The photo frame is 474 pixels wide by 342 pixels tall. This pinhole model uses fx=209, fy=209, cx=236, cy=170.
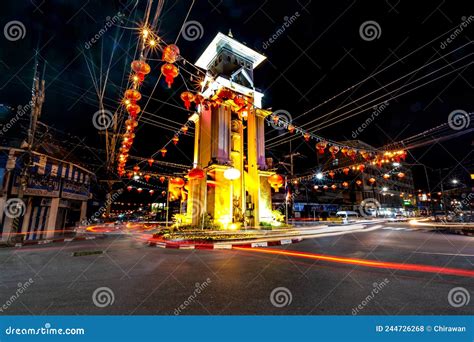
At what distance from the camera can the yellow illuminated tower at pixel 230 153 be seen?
15062mm

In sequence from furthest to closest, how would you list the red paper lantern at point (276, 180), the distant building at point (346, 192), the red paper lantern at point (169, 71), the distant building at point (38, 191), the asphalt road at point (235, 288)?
1. the distant building at point (346, 192)
2. the red paper lantern at point (276, 180)
3. the distant building at point (38, 191)
4. the red paper lantern at point (169, 71)
5. the asphalt road at point (235, 288)

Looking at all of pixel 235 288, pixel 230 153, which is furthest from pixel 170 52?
pixel 230 153

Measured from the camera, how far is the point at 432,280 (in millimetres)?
4449

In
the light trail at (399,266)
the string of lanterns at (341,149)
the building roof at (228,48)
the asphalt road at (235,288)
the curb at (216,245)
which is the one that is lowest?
the asphalt road at (235,288)

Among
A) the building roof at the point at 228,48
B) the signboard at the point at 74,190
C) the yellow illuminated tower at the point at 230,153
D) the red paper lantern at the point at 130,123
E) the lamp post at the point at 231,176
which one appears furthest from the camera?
the building roof at the point at 228,48

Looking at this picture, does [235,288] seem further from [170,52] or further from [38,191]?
[38,191]

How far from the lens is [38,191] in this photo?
Result: 14.3 metres

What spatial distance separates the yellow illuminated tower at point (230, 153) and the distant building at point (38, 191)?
10039mm

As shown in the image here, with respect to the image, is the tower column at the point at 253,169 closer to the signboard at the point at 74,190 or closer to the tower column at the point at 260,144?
the tower column at the point at 260,144

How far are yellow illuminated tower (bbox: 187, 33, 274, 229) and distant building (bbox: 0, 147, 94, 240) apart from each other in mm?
10039

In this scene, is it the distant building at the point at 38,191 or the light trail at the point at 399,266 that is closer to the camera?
the light trail at the point at 399,266

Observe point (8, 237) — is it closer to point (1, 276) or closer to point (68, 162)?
point (68, 162)

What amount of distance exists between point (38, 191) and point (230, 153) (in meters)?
13.5

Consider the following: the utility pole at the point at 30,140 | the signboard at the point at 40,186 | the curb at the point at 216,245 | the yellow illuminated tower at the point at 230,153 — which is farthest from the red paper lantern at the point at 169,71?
the signboard at the point at 40,186
